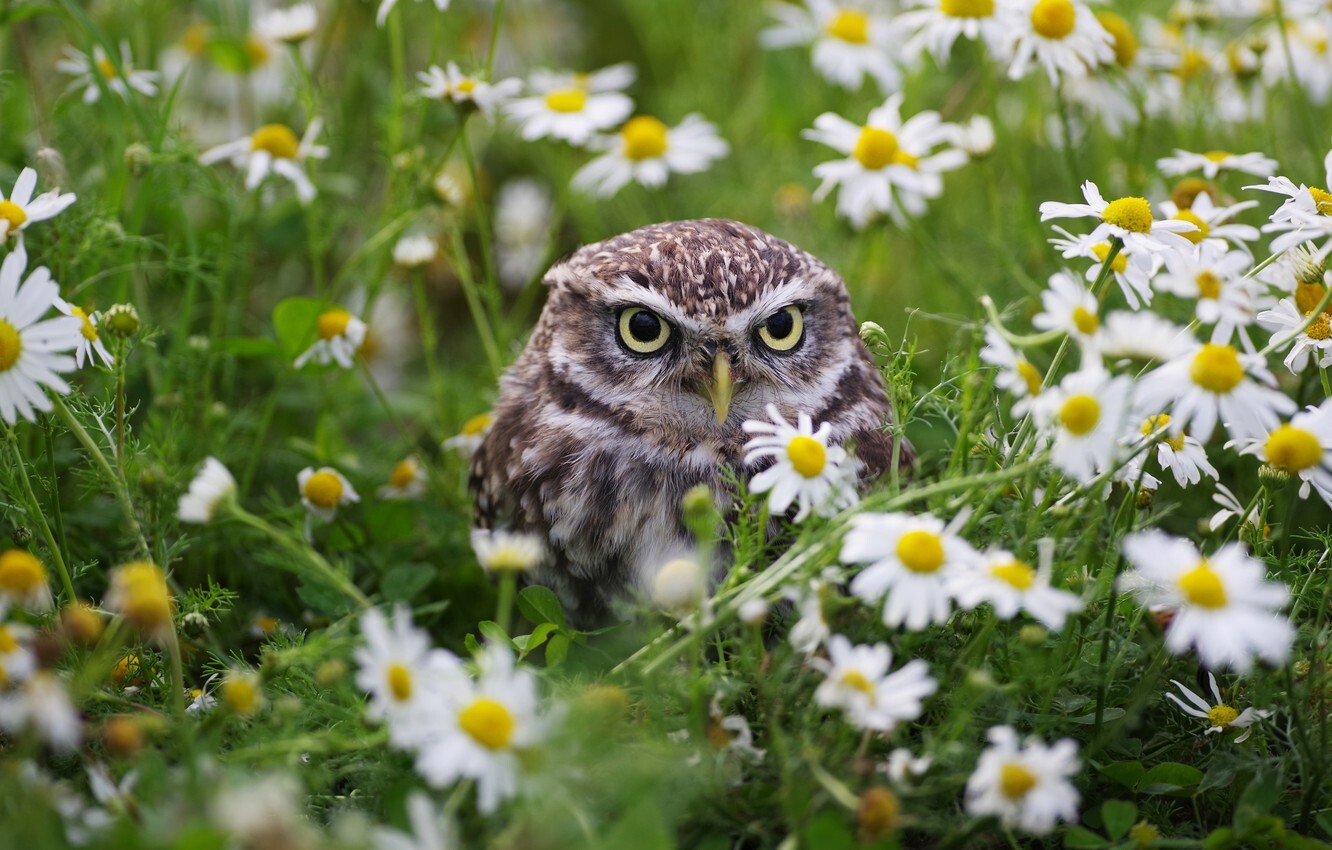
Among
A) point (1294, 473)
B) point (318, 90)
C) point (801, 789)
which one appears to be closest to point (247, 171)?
point (318, 90)

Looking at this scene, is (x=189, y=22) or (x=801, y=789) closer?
(x=801, y=789)

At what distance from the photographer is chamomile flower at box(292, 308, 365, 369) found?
2.56 metres

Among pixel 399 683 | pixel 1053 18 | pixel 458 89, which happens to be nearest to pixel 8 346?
pixel 399 683

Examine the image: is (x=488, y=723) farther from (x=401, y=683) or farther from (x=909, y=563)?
(x=909, y=563)

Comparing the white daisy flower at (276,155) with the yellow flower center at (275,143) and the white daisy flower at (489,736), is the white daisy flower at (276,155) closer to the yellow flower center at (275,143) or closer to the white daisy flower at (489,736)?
the yellow flower center at (275,143)

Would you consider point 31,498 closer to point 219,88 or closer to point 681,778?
point 681,778

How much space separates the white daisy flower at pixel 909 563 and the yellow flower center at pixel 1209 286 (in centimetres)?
51

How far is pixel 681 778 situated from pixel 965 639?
0.61 metres

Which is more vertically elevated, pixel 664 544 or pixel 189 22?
pixel 189 22

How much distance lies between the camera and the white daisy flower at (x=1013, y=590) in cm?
148

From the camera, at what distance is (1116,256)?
1.94 m

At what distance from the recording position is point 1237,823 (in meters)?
1.67

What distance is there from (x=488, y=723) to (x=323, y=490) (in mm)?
1137

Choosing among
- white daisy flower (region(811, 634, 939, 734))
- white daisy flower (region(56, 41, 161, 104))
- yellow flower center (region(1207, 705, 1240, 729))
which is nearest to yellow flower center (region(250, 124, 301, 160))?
white daisy flower (region(56, 41, 161, 104))
